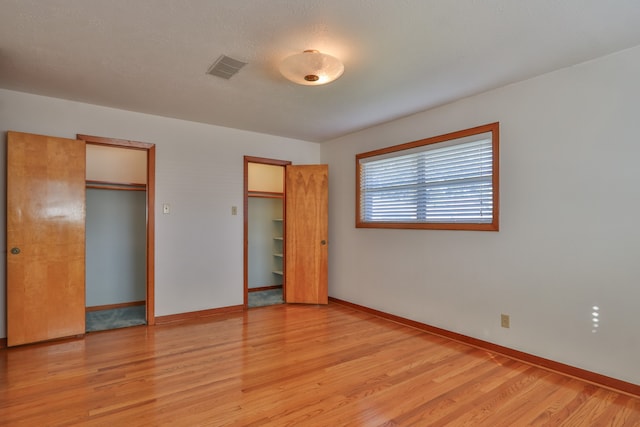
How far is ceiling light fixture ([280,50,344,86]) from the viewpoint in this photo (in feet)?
7.86

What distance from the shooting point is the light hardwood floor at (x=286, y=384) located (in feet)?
6.95

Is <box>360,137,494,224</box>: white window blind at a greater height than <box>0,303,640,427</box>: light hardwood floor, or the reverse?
<box>360,137,494,224</box>: white window blind

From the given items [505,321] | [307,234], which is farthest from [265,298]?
[505,321]

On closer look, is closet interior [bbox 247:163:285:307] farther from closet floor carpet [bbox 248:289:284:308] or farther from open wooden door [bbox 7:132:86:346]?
open wooden door [bbox 7:132:86:346]

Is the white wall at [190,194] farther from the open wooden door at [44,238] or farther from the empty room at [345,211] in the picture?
the open wooden door at [44,238]

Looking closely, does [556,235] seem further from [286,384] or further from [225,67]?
[225,67]

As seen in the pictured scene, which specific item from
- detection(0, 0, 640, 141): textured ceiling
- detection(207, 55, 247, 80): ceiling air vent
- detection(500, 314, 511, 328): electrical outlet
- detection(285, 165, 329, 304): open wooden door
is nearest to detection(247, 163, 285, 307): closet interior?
detection(285, 165, 329, 304): open wooden door

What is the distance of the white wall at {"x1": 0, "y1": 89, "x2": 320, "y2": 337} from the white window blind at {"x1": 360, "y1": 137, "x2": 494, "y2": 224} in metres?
1.75

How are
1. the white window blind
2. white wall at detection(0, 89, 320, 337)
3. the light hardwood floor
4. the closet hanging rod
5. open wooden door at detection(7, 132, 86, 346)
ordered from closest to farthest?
the light hardwood floor
open wooden door at detection(7, 132, 86, 346)
the white window blind
white wall at detection(0, 89, 320, 337)
the closet hanging rod

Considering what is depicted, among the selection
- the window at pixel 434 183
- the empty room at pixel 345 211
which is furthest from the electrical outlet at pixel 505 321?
the window at pixel 434 183

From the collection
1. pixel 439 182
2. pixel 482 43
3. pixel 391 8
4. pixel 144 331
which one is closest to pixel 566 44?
pixel 482 43

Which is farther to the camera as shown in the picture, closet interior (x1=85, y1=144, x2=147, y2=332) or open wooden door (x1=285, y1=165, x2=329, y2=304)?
open wooden door (x1=285, y1=165, x2=329, y2=304)

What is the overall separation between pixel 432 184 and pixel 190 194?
2.95m

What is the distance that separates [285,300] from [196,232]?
1.69 meters
